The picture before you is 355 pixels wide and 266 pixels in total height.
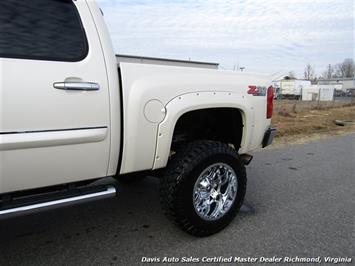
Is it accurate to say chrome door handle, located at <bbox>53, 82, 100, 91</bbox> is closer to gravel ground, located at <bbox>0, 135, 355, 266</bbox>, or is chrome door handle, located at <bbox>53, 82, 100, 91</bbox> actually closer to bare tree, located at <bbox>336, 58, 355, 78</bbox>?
gravel ground, located at <bbox>0, 135, 355, 266</bbox>

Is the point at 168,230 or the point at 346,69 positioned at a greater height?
the point at 346,69

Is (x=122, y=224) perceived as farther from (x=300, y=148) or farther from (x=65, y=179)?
(x=300, y=148)

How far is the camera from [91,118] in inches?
95.0

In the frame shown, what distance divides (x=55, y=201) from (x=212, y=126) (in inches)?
80.8

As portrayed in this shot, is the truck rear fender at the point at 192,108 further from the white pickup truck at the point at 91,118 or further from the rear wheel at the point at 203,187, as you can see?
the rear wheel at the point at 203,187

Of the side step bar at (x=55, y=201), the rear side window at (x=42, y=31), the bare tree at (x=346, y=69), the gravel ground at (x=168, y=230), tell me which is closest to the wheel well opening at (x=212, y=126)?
the gravel ground at (x=168, y=230)

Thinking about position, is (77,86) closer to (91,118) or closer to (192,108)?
(91,118)

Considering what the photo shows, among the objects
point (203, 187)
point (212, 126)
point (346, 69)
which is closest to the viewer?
point (203, 187)

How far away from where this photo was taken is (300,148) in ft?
25.1

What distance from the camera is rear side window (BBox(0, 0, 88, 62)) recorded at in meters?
2.16

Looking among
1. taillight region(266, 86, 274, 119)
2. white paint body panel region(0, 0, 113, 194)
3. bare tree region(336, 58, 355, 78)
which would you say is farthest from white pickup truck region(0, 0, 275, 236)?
bare tree region(336, 58, 355, 78)

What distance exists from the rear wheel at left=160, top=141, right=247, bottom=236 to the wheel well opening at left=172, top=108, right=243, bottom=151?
0.40 metres

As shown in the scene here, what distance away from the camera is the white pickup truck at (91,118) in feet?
7.07

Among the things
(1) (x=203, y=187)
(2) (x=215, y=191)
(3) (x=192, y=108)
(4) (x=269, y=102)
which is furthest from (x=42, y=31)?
(4) (x=269, y=102)
